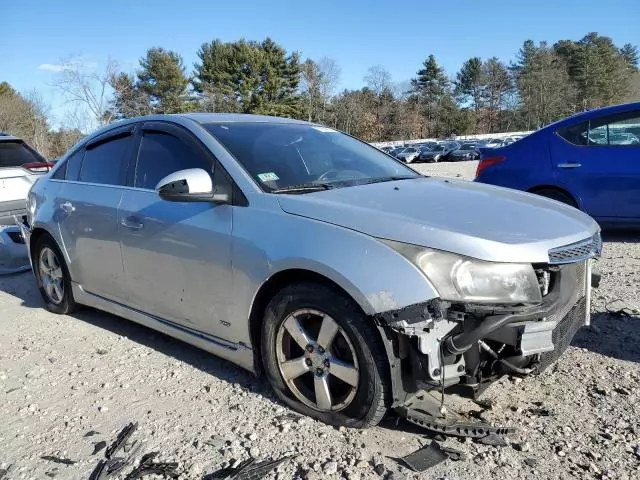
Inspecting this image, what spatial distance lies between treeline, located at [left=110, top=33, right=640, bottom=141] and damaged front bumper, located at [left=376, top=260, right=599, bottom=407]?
53184 millimetres

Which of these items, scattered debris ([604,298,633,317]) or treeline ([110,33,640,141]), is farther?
treeline ([110,33,640,141])

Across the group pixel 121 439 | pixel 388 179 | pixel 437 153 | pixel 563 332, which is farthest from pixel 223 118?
pixel 437 153

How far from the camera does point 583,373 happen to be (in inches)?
129

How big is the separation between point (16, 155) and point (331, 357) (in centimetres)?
651

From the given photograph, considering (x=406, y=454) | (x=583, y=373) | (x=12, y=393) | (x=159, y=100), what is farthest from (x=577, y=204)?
(x=159, y=100)

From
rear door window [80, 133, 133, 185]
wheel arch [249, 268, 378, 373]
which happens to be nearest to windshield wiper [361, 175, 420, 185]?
wheel arch [249, 268, 378, 373]

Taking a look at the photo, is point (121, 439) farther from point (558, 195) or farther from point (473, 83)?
point (473, 83)

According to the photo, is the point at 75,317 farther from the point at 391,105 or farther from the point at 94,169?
the point at 391,105

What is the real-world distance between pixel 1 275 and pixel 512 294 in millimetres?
6024

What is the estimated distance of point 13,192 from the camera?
23.6 feet

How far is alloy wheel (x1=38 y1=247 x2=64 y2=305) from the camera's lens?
477 cm

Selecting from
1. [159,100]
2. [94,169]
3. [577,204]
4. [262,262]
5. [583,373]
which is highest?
[159,100]

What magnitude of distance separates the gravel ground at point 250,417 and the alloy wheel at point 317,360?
5.7 inches

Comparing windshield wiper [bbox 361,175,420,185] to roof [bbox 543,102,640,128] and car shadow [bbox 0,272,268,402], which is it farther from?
roof [bbox 543,102,640,128]
